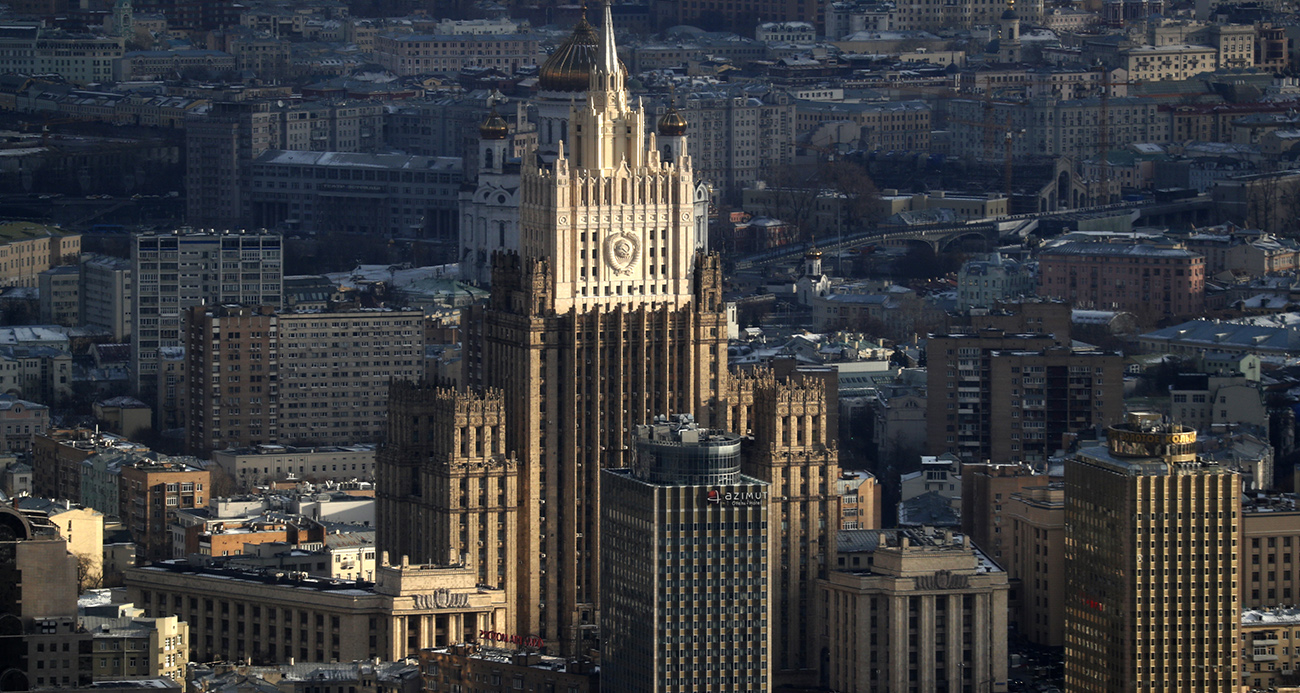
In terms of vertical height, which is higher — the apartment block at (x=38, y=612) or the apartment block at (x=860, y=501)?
the apartment block at (x=38, y=612)

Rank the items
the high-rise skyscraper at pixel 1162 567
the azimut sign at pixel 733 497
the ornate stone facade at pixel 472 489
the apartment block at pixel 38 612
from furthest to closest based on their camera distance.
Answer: the ornate stone facade at pixel 472 489 < the high-rise skyscraper at pixel 1162 567 < the azimut sign at pixel 733 497 < the apartment block at pixel 38 612

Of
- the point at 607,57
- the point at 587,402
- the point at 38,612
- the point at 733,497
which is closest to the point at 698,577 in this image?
the point at 733,497

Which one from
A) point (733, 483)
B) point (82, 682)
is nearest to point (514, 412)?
point (733, 483)

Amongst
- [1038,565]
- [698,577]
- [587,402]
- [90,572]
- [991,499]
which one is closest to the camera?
[698,577]

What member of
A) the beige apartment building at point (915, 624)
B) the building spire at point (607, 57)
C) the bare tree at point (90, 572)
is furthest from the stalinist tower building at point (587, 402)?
the bare tree at point (90, 572)

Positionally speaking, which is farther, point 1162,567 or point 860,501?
point 860,501

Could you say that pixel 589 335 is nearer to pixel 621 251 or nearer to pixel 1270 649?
pixel 621 251

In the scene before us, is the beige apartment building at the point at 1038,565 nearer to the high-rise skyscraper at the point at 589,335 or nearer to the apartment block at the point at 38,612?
the high-rise skyscraper at the point at 589,335
